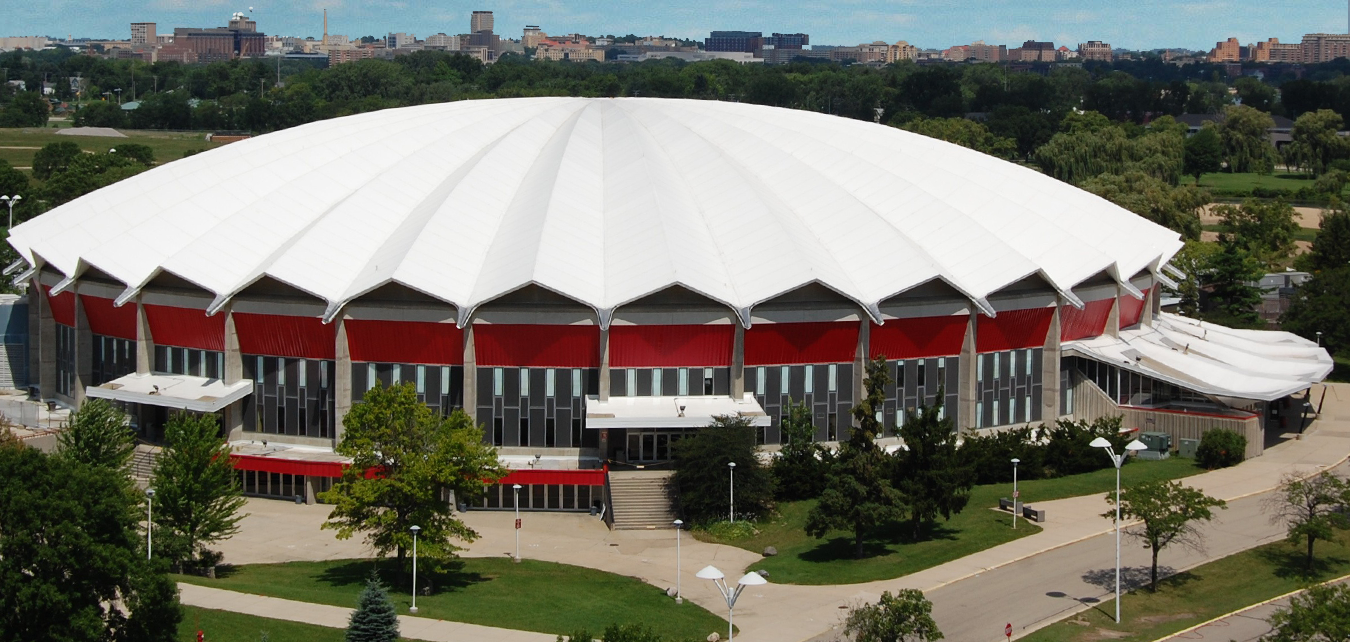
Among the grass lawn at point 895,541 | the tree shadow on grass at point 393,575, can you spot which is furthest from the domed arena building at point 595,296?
the tree shadow on grass at point 393,575

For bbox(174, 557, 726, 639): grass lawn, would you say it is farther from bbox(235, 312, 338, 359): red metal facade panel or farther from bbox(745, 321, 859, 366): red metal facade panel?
bbox(745, 321, 859, 366): red metal facade panel

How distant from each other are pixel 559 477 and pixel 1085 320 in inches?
1060

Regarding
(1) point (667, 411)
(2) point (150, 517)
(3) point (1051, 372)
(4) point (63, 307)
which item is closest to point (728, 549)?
(1) point (667, 411)

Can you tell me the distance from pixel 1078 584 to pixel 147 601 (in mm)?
28309

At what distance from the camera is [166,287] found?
7094cm

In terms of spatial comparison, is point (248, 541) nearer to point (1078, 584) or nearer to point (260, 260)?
point (260, 260)

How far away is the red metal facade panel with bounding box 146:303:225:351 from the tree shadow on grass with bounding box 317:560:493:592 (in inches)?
707

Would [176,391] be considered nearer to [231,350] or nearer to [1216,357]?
[231,350]

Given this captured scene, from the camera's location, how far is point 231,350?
68.9 meters

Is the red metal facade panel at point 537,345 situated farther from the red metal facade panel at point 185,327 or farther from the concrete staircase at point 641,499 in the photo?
the red metal facade panel at point 185,327

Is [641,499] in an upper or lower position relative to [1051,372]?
lower

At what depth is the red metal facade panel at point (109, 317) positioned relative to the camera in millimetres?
72625

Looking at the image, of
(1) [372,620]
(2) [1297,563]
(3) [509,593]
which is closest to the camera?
(1) [372,620]

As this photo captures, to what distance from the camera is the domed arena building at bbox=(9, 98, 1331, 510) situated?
6594 centimetres
